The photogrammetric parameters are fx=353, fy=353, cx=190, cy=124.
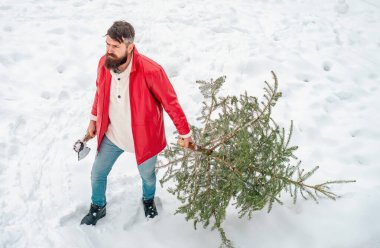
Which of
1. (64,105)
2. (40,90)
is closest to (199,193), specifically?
(64,105)

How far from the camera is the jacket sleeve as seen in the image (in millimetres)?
3010

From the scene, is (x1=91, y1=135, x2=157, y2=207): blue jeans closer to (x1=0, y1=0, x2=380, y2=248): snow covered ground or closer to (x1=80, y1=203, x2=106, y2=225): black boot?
(x1=80, y1=203, x2=106, y2=225): black boot

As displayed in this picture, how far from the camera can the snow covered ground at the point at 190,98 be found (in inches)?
145

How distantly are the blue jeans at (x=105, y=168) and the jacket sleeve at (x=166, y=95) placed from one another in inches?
22.4

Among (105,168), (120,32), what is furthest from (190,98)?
(120,32)

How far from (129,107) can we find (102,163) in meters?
0.69

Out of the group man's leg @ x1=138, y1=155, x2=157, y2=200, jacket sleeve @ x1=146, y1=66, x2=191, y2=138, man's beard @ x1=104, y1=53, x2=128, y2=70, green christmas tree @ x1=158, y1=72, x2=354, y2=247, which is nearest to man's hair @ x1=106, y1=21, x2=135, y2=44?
man's beard @ x1=104, y1=53, x2=128, y2=70

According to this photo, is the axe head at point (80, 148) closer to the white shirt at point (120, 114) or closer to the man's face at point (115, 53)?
the white shirt at point (120, 114)

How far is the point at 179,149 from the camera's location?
355 centimetres

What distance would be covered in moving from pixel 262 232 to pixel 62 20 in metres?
5.46

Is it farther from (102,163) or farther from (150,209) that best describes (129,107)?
(150,209)

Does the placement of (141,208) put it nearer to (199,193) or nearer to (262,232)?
(199,193)

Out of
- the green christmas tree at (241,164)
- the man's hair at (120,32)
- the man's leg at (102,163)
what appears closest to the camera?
the man's hair at (120,32)

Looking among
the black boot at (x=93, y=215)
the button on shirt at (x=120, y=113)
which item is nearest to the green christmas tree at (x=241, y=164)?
the button on shirt at (x=120, y=113)
